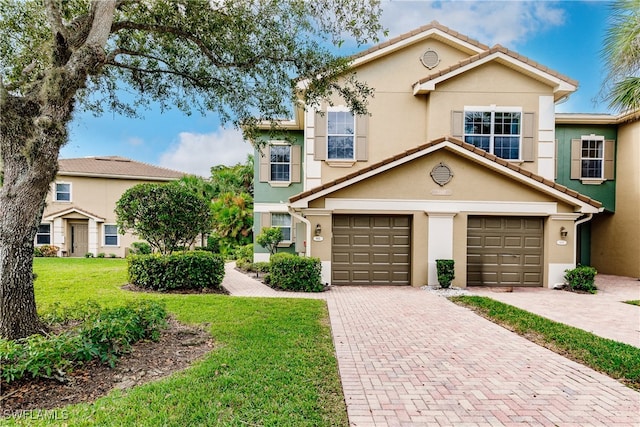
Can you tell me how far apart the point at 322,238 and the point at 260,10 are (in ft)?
22.9

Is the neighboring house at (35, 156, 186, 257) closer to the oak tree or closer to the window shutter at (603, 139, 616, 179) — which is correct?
the oak tree

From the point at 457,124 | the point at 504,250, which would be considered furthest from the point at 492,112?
the point at 504,250

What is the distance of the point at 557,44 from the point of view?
12.9 metres

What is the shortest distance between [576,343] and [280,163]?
12623mm

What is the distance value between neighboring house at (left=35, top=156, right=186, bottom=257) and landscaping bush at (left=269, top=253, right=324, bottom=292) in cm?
1748

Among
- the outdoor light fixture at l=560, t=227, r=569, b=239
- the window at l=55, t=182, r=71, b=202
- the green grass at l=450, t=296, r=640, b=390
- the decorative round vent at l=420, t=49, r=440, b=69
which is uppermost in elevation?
the decorative round vent at l=420, t=49, r=440, b=69

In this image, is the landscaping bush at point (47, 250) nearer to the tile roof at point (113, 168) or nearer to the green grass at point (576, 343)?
the tile roof at point (113, 168)

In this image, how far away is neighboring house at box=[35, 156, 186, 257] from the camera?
23219 mm

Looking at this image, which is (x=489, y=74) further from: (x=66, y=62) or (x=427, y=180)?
(x=66, y=62)

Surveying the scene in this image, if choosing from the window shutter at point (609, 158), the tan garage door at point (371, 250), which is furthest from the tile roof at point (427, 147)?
the window shutter at point (609, 158)

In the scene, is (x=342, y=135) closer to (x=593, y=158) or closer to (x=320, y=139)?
(x=320, y=139)

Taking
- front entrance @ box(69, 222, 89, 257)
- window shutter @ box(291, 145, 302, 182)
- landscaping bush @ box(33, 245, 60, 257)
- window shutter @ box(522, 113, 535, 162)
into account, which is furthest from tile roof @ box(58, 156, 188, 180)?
window shutter @ box(522, 113, 535, 162)

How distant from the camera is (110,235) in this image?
2398cm

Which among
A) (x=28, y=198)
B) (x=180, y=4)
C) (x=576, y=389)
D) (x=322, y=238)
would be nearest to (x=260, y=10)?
(x=180, y=4)
